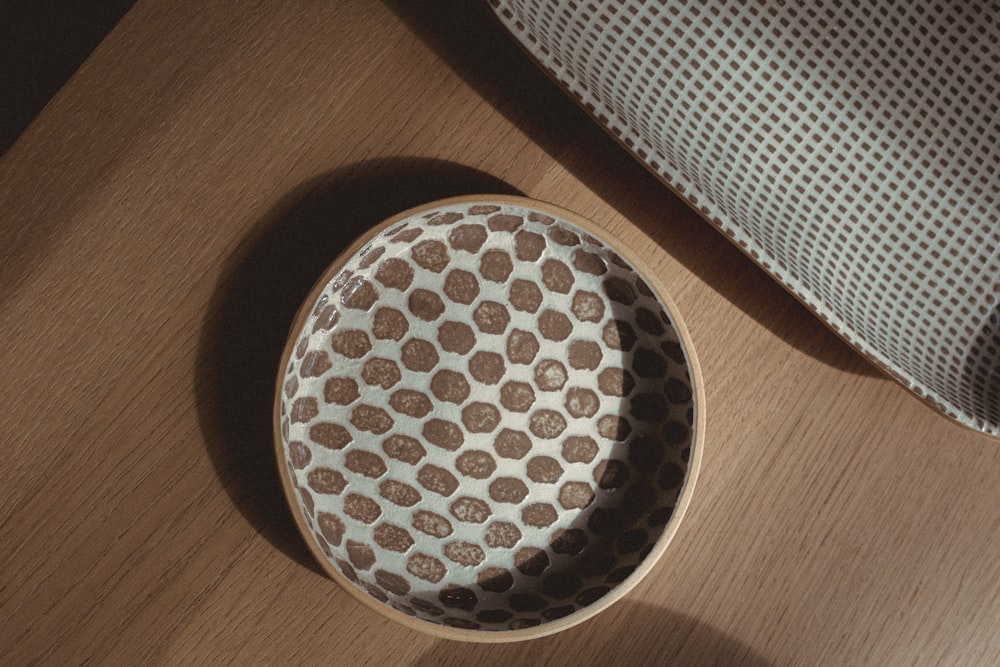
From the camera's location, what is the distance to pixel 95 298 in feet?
1.57

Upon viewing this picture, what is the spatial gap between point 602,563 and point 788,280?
8.3 inches

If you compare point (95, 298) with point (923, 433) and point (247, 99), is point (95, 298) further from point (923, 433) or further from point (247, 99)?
point (923, 433)

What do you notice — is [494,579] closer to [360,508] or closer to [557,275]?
[360,508]

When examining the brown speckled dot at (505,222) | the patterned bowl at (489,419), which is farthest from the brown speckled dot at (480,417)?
the brown speckled dot at (505,222)

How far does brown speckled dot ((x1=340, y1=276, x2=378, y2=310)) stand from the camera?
48cm

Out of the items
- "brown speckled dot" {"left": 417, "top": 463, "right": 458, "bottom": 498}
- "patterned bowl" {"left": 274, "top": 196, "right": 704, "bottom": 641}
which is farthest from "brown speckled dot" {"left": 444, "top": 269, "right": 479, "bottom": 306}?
"brown speckled dot" {"left": 417, "top": 463, "right": 458, "bottom": 498}

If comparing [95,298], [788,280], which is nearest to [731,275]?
[788,280]

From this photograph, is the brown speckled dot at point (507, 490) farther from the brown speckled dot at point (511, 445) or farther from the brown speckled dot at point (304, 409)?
the brown speckled dot at point (304, 409)

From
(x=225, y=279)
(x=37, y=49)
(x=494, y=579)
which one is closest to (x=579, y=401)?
(x=494, y=579)

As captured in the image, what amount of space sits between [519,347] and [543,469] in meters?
0.08

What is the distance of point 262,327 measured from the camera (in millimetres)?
479

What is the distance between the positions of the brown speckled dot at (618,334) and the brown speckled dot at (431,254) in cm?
11

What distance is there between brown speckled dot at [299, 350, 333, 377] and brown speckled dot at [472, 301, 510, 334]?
10cm

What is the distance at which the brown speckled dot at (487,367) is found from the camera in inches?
19.2
